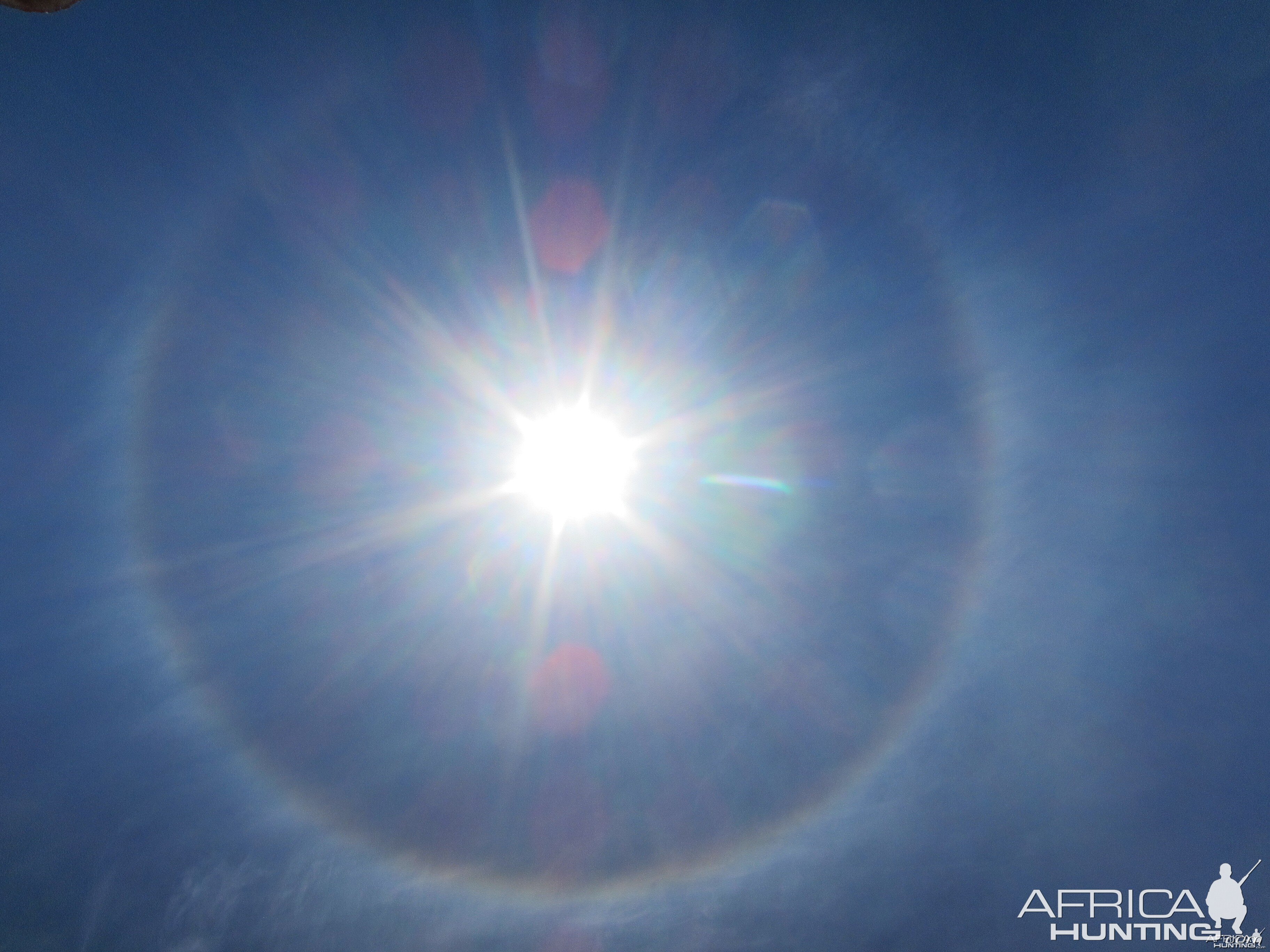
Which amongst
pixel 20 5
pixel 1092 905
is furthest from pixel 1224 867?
pixel 20 5

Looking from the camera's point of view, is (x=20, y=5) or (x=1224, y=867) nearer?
(x=20, y=5)

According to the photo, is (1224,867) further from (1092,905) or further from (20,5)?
Result: (20,5)

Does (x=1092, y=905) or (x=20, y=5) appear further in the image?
(x=1092, y=905)

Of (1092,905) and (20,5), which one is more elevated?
(20,5)
